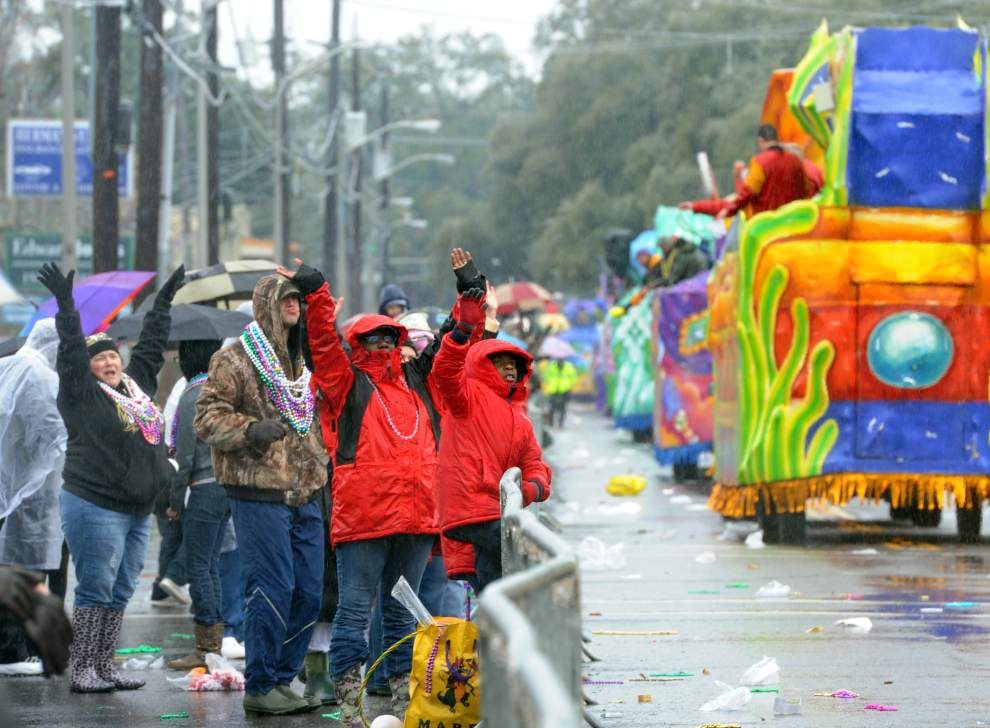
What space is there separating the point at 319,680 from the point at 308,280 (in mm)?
1941

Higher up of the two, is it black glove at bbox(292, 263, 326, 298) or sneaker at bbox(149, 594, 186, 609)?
black glove at bbox(292, 263, 326, 298)

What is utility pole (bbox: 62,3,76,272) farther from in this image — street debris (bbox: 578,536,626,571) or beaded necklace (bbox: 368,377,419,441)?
beaded necklace (bbox: 368,377,419,441)

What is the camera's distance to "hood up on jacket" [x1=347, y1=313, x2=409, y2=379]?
352 inches

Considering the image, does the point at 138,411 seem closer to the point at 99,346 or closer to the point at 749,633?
the point at 99,346

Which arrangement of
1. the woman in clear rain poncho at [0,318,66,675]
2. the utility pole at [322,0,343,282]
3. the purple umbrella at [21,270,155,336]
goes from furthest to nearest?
the utility pole at [322,0,343,282] < the purple umbrella at [21,270,155,336] < the woman in clear rain poncho at [0,318,66,675]

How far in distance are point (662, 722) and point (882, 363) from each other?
25.7 ft

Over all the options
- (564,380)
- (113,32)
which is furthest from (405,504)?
(564,380)

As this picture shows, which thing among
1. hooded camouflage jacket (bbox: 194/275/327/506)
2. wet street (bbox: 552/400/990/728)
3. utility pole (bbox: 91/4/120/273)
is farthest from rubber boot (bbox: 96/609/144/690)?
utility pole (bbox: 91/4/120/273)

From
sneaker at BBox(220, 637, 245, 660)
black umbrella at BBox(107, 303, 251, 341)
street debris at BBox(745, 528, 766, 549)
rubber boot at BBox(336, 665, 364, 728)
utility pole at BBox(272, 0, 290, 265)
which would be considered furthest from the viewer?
utility pole at BBox(272, 0, 290, 265)

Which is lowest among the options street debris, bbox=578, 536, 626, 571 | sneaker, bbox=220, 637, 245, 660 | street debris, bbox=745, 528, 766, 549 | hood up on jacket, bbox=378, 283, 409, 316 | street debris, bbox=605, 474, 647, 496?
street debris, bbox=605, 474, 647, 496

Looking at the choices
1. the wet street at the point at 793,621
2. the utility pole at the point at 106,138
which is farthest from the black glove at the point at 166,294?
the utility pole at the point at 106,138

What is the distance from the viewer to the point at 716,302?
1823 centimetres

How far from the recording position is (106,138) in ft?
73.2

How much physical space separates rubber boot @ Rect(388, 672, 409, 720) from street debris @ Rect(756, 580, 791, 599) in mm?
4658
